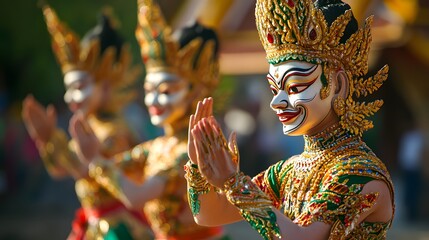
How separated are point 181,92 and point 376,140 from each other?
5870 millimetres

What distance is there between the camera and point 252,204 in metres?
3.45

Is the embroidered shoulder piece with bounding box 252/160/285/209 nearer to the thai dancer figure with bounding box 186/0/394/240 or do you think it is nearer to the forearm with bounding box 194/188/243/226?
the thai dancer figure with bounding box 186/0/394/240

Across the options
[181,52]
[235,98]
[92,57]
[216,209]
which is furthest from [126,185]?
[235,98]

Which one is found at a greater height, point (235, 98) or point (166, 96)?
point (166, 96)

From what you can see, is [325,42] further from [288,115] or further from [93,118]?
[93,118]

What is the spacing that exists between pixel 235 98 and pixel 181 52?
6.78 m

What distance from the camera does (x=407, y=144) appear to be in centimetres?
1105

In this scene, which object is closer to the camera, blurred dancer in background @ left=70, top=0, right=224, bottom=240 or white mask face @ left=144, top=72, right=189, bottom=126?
blurred dancer in background @ left=70, top=0, right=224, bottom=240

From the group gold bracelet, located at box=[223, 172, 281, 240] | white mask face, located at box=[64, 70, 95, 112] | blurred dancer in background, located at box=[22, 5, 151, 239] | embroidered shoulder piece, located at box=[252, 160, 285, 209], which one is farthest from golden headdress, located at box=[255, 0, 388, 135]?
white mask face, located at box=[64, 70, 95, 112]

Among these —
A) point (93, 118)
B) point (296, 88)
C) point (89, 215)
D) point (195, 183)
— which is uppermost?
point (296, 88)

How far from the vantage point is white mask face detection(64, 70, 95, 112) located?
6445 millimetres

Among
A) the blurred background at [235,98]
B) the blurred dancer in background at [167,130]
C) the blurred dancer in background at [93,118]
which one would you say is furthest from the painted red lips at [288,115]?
the blurred background at [235,98]

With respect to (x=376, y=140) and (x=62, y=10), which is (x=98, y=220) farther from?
(x=62, y=10)

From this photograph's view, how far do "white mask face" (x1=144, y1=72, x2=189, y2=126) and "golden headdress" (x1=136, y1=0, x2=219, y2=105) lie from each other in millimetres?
49
